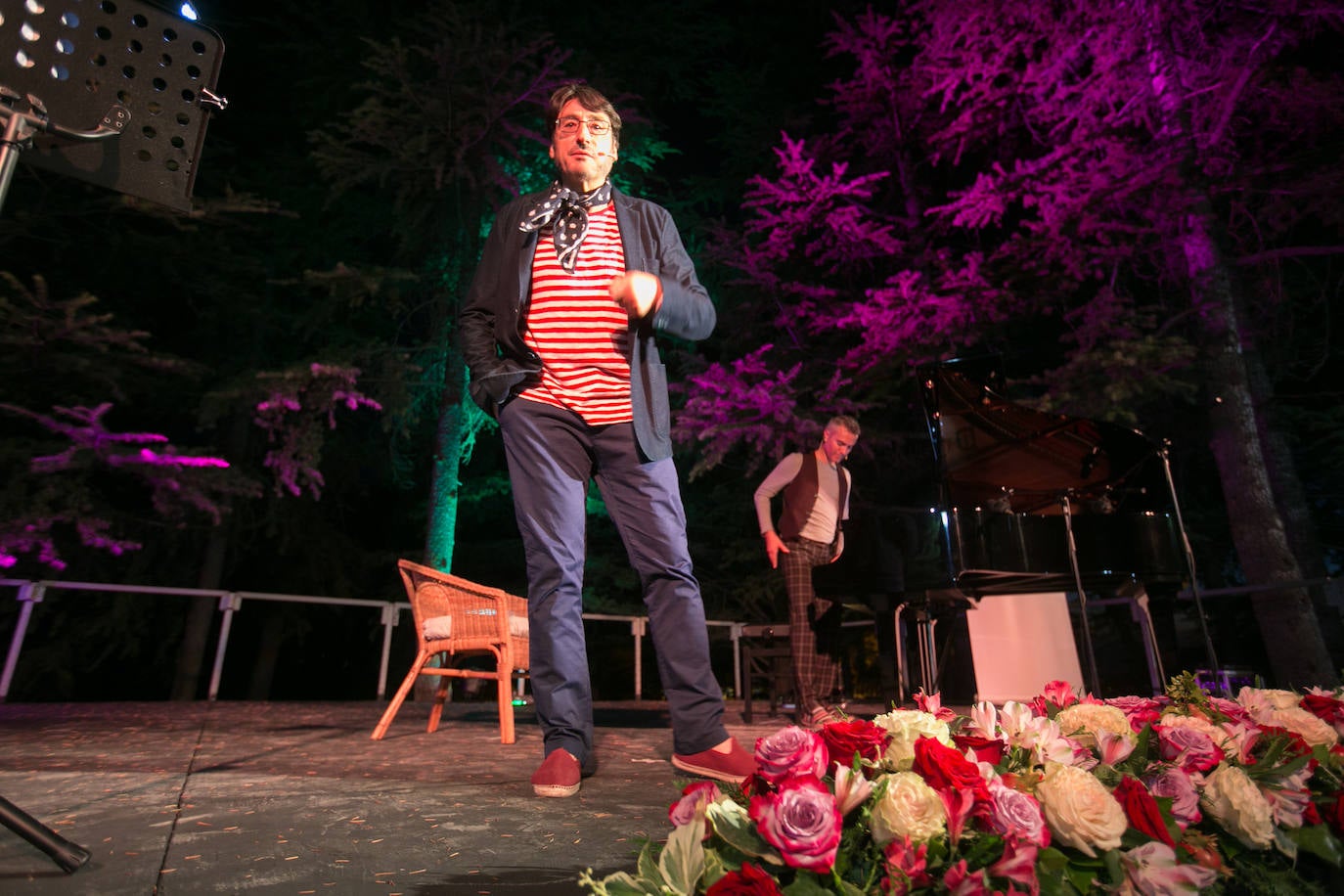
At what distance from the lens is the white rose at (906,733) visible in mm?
915

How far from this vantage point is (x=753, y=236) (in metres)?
9.81

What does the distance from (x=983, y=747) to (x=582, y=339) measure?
58.3 inches

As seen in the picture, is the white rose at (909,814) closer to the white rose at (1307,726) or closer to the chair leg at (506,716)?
the white rose at (1307,726)

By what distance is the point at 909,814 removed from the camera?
77cm

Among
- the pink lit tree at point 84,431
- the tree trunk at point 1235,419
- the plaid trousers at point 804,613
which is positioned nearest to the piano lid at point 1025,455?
the plaid trousers at point 804,613

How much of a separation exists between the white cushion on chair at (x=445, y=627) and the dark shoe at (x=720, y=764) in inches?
75.0

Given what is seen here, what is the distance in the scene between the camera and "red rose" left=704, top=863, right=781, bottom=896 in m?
0.69

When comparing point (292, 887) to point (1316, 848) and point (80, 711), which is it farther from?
point (80, 711)

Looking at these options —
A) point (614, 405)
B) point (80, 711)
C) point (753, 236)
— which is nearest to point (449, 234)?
point (753, 236)

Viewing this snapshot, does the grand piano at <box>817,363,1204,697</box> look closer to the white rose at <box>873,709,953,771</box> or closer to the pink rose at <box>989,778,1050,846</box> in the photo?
the white rose at <box>873,709,953,771</box>

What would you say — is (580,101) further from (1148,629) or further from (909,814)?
(1148,629)

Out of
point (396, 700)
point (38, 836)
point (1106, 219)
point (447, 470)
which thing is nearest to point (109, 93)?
point (38, 836)

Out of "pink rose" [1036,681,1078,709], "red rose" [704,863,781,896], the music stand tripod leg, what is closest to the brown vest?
"pink rose" [1036,681,1078,709]

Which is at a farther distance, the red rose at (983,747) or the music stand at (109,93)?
the music stand at (109,93)
